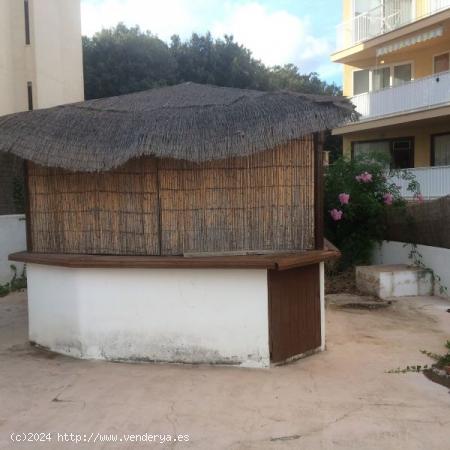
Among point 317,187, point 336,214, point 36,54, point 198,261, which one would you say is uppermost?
point 36,54

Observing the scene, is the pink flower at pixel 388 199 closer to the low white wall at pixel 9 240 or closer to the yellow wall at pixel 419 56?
the yellow wall at pixel 419 56

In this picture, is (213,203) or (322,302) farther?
(322,302)

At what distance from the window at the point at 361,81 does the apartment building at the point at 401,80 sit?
23 mm

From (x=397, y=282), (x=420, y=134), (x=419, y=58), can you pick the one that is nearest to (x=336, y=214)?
(x=397, y=282)

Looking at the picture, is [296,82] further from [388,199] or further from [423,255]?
[423,255]

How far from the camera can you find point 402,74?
749 inches

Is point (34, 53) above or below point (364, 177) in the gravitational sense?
above

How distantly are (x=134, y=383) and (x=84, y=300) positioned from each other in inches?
47.9

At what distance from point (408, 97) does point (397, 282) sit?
348 inches

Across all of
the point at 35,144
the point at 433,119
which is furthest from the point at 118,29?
the point at 35,144

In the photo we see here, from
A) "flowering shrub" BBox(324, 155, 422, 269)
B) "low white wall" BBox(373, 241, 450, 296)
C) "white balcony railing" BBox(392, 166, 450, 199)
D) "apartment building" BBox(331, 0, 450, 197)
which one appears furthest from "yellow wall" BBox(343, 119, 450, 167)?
"low white wall" BBox(373, 241, 450, 296)

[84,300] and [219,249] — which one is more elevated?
[219,249]

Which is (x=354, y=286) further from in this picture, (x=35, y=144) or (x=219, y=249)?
(x=35, y=144)

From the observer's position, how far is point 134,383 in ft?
16.8
